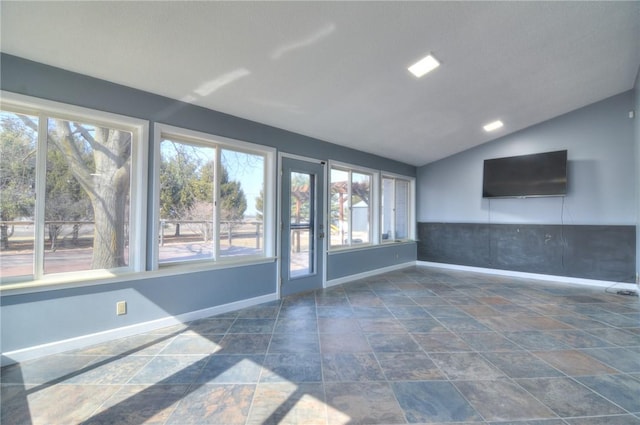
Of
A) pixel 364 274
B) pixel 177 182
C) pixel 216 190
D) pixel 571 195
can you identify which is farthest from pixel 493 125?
pixel 177 182

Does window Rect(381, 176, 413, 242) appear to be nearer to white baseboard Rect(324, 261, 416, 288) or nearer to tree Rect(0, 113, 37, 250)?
white baseboard Rect(324, 261, 416, 288)

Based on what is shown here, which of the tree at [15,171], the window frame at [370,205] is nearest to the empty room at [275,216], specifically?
the tree at [15,171]

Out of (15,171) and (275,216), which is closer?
(15,171)

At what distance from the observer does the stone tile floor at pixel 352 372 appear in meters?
1.66

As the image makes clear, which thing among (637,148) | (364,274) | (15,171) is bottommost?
(364,274)

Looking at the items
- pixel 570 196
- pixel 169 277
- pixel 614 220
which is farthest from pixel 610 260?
pixel 169 277

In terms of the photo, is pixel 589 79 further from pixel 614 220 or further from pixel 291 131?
pixel 291 131

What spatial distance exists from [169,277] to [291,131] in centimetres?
256

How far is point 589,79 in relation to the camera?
3.85 metres

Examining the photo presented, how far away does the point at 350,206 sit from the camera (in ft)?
16.8

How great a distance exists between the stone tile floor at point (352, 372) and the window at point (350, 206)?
1840mm

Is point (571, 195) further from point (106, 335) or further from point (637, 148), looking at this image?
point (106, 335)

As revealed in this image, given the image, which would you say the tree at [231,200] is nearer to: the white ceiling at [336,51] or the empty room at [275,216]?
the empty room at [275,216]

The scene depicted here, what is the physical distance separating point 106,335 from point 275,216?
2213 millimetres
